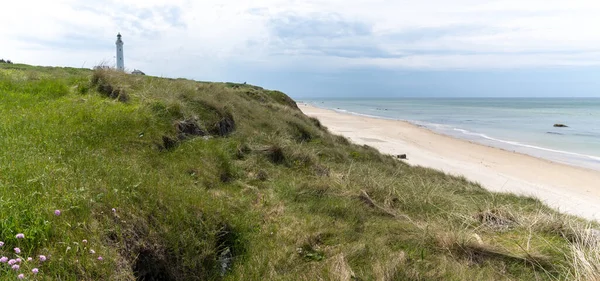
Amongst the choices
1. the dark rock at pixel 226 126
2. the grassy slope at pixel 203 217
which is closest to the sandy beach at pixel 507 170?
the grassy slope at pixel 203 217

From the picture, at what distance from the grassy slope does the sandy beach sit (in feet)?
24.5

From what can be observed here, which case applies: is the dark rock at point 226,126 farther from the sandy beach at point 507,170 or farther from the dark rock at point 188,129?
the sandy beach at point 507,170

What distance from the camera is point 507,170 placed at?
2097cm

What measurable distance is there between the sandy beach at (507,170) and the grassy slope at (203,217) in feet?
24.5

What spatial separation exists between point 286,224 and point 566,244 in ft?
12.9

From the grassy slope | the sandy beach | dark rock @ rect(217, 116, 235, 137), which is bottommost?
the sandy beach

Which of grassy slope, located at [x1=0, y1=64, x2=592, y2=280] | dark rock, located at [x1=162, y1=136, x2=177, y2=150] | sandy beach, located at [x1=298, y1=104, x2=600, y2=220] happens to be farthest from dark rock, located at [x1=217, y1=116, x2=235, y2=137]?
sandy beach, located at [x1=298, y1=104, x2=600, y2=220]

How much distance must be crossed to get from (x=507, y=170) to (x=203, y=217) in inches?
833

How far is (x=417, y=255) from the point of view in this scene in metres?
4.66

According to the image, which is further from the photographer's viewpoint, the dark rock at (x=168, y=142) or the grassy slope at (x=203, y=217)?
the dark rock at (x=168, y=142)

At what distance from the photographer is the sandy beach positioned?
1542cm

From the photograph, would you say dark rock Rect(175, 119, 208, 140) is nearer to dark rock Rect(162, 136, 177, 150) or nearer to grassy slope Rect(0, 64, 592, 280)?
grassy slope Rect(0, 64, 592, 280)

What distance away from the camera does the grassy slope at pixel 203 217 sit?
3.30 metres

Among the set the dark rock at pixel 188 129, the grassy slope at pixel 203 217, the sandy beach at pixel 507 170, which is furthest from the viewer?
the sandy beach at pixel 507 170
